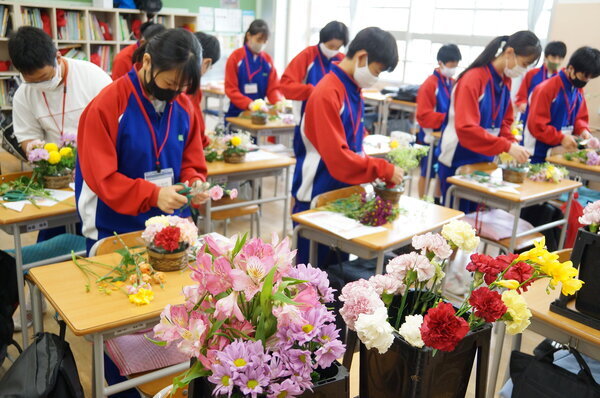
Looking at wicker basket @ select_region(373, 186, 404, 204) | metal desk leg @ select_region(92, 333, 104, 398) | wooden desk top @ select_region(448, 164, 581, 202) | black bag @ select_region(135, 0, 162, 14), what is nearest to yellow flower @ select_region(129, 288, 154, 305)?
metal desk leg @ select_region(92, 333, 104, 398)

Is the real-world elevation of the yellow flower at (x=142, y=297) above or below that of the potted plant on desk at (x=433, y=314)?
below

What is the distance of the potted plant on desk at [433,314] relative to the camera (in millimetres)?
1003

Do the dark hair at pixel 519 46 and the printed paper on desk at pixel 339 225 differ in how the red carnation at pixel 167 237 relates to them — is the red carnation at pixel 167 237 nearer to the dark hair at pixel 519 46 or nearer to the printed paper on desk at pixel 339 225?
the printed paper on desk at pixel 339 225

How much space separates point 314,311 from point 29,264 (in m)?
2.34

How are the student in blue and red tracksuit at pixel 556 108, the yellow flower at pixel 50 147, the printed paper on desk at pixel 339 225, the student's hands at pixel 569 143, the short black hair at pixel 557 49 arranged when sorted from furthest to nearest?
the short black hair at pixel 557 49 < the student's hands at pixel 569 143 < the student in blue and red tracksuit at pixel 556 108 < the yellow flower at pixel 50 147 < the printed paper on desk at pixel 339 225

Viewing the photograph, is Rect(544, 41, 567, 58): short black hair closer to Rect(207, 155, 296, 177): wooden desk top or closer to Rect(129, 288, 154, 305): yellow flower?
Rect(207, 155, 296, 177): wooden desk top

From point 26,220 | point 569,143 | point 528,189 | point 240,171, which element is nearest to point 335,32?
point 240,171

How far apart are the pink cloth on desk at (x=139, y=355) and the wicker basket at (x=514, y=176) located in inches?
103

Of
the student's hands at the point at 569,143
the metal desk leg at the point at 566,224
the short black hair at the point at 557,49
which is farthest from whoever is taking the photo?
the short black hair at the point at 557,49

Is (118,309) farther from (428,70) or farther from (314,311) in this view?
(428,70)

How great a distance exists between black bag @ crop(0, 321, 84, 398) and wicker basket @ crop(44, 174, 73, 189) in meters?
1.47

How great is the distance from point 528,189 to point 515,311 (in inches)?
108

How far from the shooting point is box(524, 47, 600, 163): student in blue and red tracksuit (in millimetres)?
4426

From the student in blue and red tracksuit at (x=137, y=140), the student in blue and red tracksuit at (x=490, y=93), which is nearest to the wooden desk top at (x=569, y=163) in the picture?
the student in blue and red tracksuit at (x=490, y=93)
